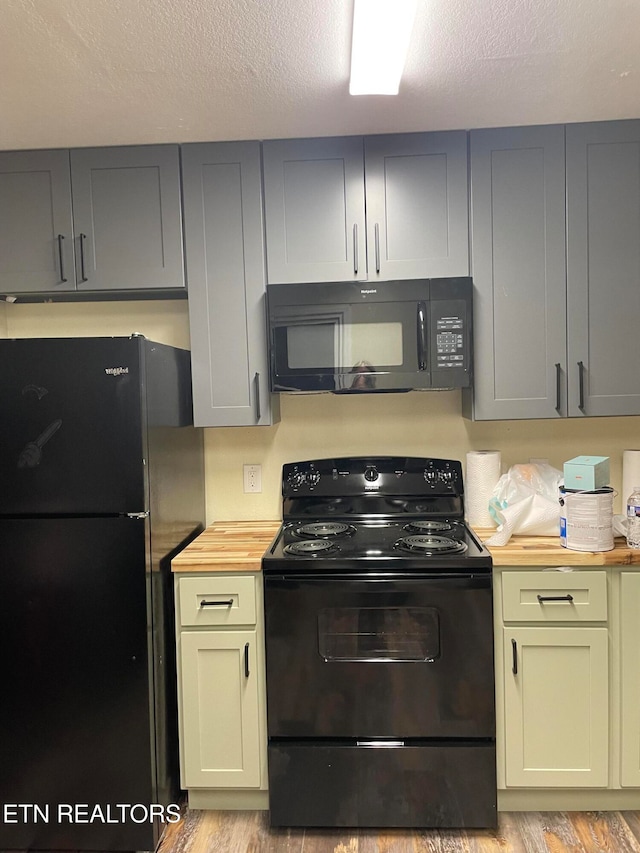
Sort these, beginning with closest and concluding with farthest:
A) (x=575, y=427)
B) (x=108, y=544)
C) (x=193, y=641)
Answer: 1. (x=108, y=544)
2. (x=193, y=641)
3. (x=575, y=427)

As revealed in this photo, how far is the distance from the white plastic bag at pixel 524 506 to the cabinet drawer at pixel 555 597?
17 centimetres

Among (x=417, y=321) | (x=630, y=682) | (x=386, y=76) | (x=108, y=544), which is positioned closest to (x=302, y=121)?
(x=386, y=76)

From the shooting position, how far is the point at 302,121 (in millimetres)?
2104

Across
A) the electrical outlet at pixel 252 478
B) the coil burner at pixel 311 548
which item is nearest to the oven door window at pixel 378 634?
the coil burner at pixel 311 548

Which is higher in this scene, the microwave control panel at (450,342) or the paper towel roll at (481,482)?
the microwave control panel at (450,342)

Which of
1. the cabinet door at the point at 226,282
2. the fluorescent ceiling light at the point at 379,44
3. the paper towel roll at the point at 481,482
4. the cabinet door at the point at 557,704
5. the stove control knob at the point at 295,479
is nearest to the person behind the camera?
the fluorescent ceiling light at the point at 379,44

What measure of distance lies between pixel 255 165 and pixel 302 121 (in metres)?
0.26

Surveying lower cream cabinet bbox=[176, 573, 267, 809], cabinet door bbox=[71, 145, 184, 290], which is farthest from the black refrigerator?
cabinet door bbox=[71, 145, 184, 290]

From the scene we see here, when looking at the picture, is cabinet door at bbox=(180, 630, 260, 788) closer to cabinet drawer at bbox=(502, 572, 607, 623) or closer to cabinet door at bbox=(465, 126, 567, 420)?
cabinet drawer at bbox=(502, 572, 607, 623)

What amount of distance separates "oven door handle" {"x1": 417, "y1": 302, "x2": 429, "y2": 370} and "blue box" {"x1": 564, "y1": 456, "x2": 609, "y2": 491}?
0.62 meters

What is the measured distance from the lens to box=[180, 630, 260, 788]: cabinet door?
204 cm

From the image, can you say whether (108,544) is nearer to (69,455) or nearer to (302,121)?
(69,455)

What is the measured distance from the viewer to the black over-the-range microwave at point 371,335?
7.21ft

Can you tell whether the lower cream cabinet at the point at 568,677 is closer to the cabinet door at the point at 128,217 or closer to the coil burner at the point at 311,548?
the coil burner at the point at 311,548
